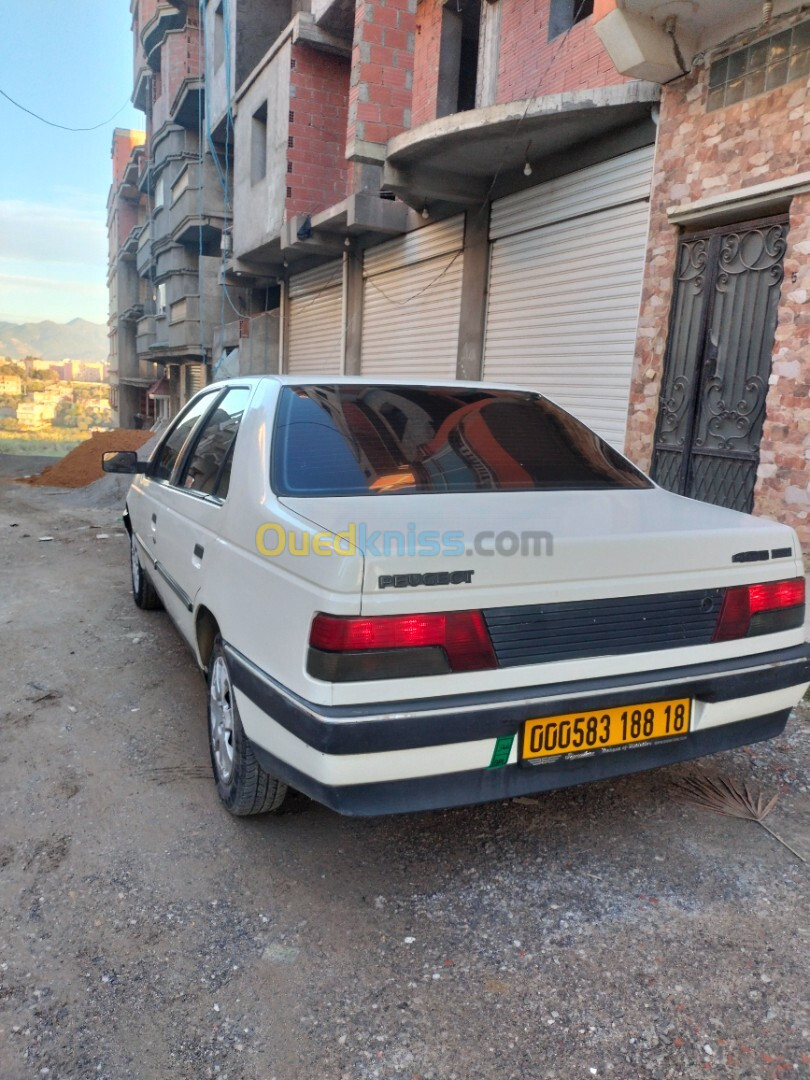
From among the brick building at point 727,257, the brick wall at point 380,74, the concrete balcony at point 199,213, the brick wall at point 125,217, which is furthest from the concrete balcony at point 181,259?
the brick building at point 727,257

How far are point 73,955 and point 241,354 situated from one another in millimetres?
16668

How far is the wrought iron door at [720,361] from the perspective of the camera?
19.6 feet

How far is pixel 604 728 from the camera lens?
89.3 inches

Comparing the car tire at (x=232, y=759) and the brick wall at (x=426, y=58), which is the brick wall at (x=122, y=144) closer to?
the brick wall at (x=426, y=58)

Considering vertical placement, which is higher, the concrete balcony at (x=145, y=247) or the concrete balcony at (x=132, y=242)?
the concrete balcony at (x=132, y=242)

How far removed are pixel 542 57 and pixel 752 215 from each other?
4277mm

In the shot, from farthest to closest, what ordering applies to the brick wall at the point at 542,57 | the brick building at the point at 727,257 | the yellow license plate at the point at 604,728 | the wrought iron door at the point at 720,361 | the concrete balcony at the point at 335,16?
the concrete balcony at the point at 335,16
the brick wall at the point at 542,57
the wrought iron door at the point at 720,361
the brick building at the point at 727,257
the yellow license plate at the point at 604,728

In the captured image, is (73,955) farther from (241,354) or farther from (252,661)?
(241,354)

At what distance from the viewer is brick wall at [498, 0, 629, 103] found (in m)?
7.97

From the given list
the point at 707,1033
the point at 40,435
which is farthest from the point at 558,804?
the point at 40,435

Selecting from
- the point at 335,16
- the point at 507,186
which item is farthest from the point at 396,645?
the point at 335,16

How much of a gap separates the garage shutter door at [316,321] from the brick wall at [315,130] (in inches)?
52.5

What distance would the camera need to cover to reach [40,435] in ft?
92.5

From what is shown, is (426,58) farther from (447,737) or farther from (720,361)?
(447,737)
